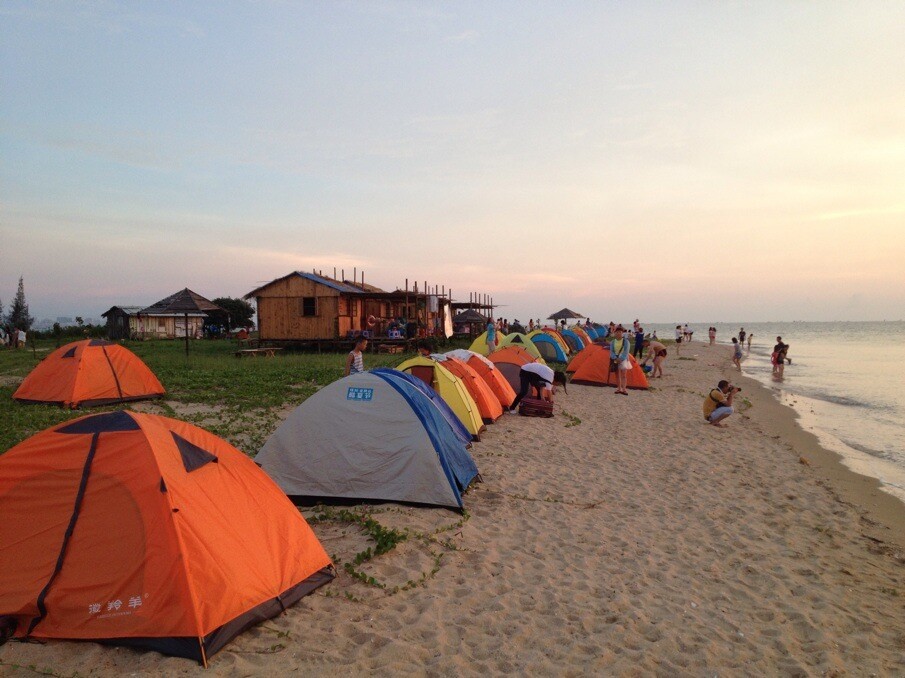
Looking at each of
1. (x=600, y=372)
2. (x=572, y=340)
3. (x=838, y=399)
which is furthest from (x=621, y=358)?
(x=572, y=340)

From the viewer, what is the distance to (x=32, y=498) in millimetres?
4105

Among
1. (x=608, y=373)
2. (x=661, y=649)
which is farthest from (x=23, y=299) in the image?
(x=661, y=649)

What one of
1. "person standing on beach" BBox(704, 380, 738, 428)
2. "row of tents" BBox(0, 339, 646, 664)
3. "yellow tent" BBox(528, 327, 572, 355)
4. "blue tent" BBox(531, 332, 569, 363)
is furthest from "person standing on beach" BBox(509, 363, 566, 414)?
"yellow tent" BBox(528, 327, 572, 355)

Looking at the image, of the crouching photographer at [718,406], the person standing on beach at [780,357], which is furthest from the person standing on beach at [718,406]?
the person standing on beach at [780,357]

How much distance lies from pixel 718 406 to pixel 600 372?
18.9 feet

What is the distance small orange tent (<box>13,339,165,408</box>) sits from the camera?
12.1 m

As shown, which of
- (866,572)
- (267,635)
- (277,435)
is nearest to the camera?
(267,635)

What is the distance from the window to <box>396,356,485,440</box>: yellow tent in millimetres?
18763

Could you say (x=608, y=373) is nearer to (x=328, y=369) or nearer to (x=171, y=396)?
(x=328, y=369)

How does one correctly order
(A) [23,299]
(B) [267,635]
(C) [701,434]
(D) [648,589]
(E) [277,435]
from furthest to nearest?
(A) [23,299] → (C) [701,434] → (E) [277,435] → (D) [648,589] → (B) [267,635]

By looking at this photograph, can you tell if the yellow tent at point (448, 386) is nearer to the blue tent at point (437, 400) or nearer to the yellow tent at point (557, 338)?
the blue tent at point (437, 400)

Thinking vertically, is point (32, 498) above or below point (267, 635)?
above

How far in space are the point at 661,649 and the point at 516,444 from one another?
5.98 meters

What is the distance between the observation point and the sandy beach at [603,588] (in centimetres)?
388
